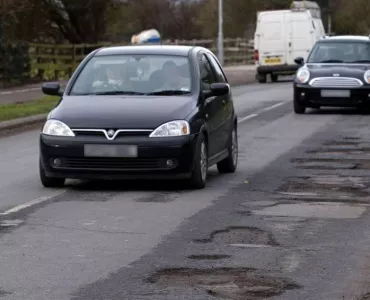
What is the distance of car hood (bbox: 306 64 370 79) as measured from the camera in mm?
25344

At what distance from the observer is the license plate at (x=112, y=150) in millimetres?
12031

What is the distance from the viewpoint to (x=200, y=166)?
1243 centimetres

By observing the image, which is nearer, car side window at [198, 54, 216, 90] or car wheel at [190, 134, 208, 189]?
car wheel at [190, 134, 208, 189]

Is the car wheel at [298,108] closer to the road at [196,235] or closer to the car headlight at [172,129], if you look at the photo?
the road at [196,235]

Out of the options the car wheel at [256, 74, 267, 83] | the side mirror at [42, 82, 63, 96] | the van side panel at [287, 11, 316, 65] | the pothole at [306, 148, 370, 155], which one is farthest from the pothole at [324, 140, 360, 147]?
the car wheel at [256, 74, 267, 83]

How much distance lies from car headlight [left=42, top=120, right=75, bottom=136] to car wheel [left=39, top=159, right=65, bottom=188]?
1.28ft

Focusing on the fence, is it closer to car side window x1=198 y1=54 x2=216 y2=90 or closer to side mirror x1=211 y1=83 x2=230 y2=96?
car side window x1=198 y1=54 x2=216 y2=90

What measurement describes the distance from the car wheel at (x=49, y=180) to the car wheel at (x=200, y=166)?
1393 mm

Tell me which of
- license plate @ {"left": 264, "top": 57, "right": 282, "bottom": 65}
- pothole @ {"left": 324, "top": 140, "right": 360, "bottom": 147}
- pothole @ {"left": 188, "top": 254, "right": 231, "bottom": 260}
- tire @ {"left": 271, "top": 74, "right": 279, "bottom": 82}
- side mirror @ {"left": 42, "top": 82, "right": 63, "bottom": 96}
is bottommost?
tire @ {"left": 271, "top": 74, "right": 279, "bottom": 82}

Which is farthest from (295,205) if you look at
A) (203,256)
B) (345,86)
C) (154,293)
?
(345,86)

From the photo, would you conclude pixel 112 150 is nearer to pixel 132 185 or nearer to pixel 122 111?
pixel 122 111

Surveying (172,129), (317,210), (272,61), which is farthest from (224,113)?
(272,61)

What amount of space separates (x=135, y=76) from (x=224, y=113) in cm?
134

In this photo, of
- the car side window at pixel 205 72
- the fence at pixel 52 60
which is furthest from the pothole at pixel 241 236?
the fence at pixel 52 60
